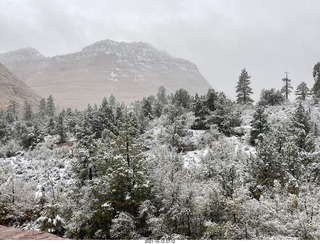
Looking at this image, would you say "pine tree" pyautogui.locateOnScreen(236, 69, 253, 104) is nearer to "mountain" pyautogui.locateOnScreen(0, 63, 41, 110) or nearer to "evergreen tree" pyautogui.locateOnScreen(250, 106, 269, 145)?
"evergreen tree" pyautogui.locateOnScreen(250, 106, 269, 145)

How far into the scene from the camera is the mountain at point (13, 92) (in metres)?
126

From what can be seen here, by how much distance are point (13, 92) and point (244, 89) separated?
470ft

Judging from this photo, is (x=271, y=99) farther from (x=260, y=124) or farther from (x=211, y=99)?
(x=260, y=124)

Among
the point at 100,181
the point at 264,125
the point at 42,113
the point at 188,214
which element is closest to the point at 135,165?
the point at 100,181

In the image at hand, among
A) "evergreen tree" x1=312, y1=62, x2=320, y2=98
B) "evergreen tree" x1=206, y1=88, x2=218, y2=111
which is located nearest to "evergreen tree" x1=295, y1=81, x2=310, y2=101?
"evergreen tree" x1=312, y1=62, x2=320, y2=98

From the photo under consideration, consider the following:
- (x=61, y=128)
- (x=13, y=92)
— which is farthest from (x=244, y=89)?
(x=13, y=92)

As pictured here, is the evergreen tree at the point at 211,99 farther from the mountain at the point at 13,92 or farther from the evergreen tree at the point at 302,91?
the mountain at the point at 13,92

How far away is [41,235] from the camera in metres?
4.83

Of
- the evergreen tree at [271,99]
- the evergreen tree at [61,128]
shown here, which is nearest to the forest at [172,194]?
the evergreen tree at [271,99]

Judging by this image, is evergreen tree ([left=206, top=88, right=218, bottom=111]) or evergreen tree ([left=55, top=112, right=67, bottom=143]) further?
evergreen tree ([left=55, top=112, right=67, bottom=143])

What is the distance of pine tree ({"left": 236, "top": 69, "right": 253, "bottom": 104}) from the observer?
46312mm

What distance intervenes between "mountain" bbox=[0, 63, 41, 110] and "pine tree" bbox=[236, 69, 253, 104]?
400 ft

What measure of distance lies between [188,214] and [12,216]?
15.7 m

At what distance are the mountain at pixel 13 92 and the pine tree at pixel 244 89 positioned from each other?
122m
